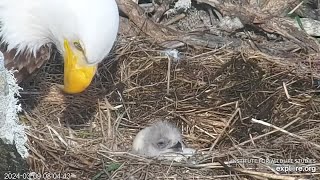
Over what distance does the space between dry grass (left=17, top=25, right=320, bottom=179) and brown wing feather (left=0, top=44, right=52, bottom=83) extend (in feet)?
1.10

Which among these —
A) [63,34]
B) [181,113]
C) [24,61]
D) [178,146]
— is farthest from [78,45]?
[181,113]

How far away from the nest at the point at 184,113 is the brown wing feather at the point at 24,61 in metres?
0.33

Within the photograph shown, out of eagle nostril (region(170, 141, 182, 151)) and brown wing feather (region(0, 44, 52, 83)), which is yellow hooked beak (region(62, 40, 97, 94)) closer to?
brown wing feather (region(0, 44, 52, 83))

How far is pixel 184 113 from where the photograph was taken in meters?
4.24

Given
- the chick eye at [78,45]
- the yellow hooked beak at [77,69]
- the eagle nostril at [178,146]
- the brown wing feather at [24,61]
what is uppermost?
the chick eye at [78,45]

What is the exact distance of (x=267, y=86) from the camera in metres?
4.39

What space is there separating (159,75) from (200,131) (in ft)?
1.80

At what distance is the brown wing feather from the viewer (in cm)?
370

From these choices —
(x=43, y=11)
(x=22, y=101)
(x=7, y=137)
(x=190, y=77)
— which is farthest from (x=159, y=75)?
(x=7, y=137)

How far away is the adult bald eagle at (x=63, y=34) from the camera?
311cm

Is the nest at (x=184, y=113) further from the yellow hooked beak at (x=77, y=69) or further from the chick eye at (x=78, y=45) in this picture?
the chick eye at (x=78, y=45)

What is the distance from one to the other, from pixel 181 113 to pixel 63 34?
1.13 meters

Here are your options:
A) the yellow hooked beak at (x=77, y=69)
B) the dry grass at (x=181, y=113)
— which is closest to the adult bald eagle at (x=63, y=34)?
the yellow hooked beak at (x=77, y=69)

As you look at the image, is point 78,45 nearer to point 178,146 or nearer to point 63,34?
point 63,34
